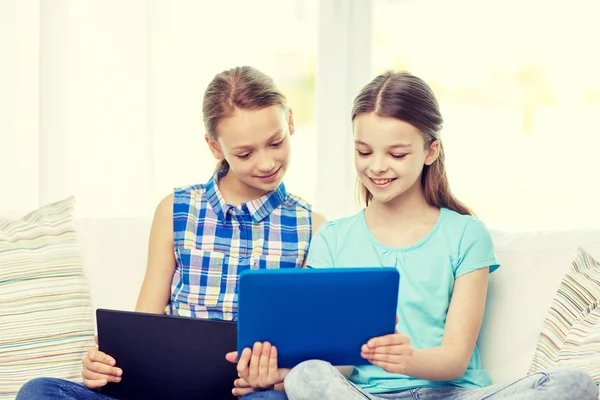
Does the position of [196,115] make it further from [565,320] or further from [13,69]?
[565,320]

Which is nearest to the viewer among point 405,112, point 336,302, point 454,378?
point 336,302

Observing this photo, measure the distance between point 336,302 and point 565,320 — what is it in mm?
A: 589

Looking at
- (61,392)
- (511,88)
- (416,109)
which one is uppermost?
(511,88)


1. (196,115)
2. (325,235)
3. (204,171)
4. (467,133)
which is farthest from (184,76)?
(325,235)

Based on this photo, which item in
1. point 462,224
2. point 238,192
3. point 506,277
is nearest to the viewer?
point 462,224

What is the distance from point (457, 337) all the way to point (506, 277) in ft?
1.05

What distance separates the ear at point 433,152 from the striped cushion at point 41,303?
905mm

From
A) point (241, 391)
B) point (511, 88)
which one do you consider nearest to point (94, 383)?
point (241, 391)

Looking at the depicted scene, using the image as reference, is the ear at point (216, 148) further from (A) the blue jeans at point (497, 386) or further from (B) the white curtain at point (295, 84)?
(B) the white curtain at point (295, 84)

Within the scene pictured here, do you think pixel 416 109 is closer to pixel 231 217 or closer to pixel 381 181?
pixel 381 181

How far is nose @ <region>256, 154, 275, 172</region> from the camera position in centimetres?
179

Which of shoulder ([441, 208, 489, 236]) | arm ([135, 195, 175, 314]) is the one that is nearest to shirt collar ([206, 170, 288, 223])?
arm ([135, 195, 175, 314])

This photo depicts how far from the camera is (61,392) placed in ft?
5.16

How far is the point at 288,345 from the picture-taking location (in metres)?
1.41
